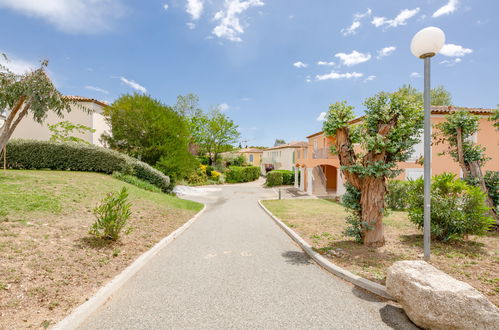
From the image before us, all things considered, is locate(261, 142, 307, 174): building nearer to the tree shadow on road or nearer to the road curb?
the tree shadow on road

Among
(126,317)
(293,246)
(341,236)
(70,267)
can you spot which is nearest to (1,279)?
(70,267)

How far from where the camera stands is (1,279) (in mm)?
3465

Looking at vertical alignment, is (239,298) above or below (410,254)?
below

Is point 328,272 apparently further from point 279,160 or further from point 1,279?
point 279,160

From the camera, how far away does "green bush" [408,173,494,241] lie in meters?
5.73

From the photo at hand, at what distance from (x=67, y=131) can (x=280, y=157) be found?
116ft

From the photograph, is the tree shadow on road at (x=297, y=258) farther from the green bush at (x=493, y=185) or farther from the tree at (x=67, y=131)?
the tree at (x=67, y=131)

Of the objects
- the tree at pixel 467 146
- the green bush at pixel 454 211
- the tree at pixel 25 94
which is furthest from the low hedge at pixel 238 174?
the green bush at pixel 454 211

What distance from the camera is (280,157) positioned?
46812 millimetres

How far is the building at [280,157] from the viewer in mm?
42456

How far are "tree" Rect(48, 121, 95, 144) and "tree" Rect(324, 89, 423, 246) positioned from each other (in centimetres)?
2000

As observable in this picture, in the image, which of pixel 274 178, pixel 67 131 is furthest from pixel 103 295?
pixel 274 178

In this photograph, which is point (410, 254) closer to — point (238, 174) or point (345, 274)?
point (345, 274)

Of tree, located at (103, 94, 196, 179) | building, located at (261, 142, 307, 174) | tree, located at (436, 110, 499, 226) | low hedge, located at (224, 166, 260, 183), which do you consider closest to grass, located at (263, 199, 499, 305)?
tree, located at (436, 110, 499, 226)
